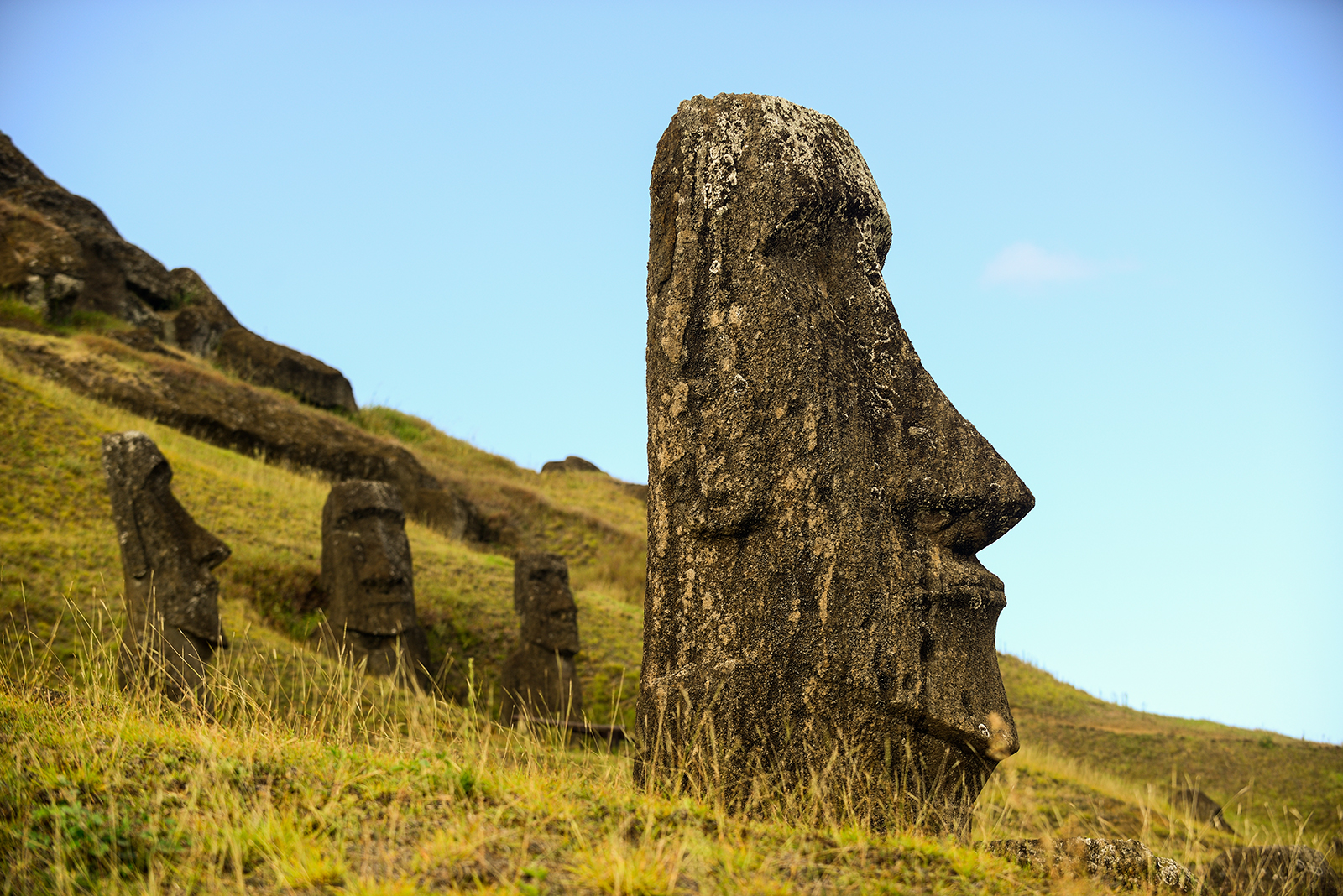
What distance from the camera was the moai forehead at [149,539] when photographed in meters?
8.95

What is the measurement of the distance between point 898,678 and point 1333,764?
12628 mm

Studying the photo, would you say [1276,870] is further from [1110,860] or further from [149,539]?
[149,539]

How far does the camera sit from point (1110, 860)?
4.27 m

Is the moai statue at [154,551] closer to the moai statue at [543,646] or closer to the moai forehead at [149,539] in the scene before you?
the moai forehead at [149,539]

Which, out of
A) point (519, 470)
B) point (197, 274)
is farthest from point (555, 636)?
point (197, 274)

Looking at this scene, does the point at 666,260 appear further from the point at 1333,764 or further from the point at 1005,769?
the point at 1333,764

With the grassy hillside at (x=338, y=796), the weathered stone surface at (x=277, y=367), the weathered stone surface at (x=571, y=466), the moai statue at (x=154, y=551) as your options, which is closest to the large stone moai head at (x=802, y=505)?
the grassy hillside at (x=338, y=796)

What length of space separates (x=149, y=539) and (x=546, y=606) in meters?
4.99

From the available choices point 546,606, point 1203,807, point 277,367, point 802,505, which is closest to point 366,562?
point 546,606

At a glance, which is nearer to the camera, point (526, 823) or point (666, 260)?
point (526, 823)

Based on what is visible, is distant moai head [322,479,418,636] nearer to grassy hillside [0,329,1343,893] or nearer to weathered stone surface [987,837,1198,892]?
grassy hillside [0,329,1343,893]

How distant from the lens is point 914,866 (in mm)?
3539

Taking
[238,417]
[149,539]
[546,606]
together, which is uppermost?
[238,417]

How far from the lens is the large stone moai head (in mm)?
4609
